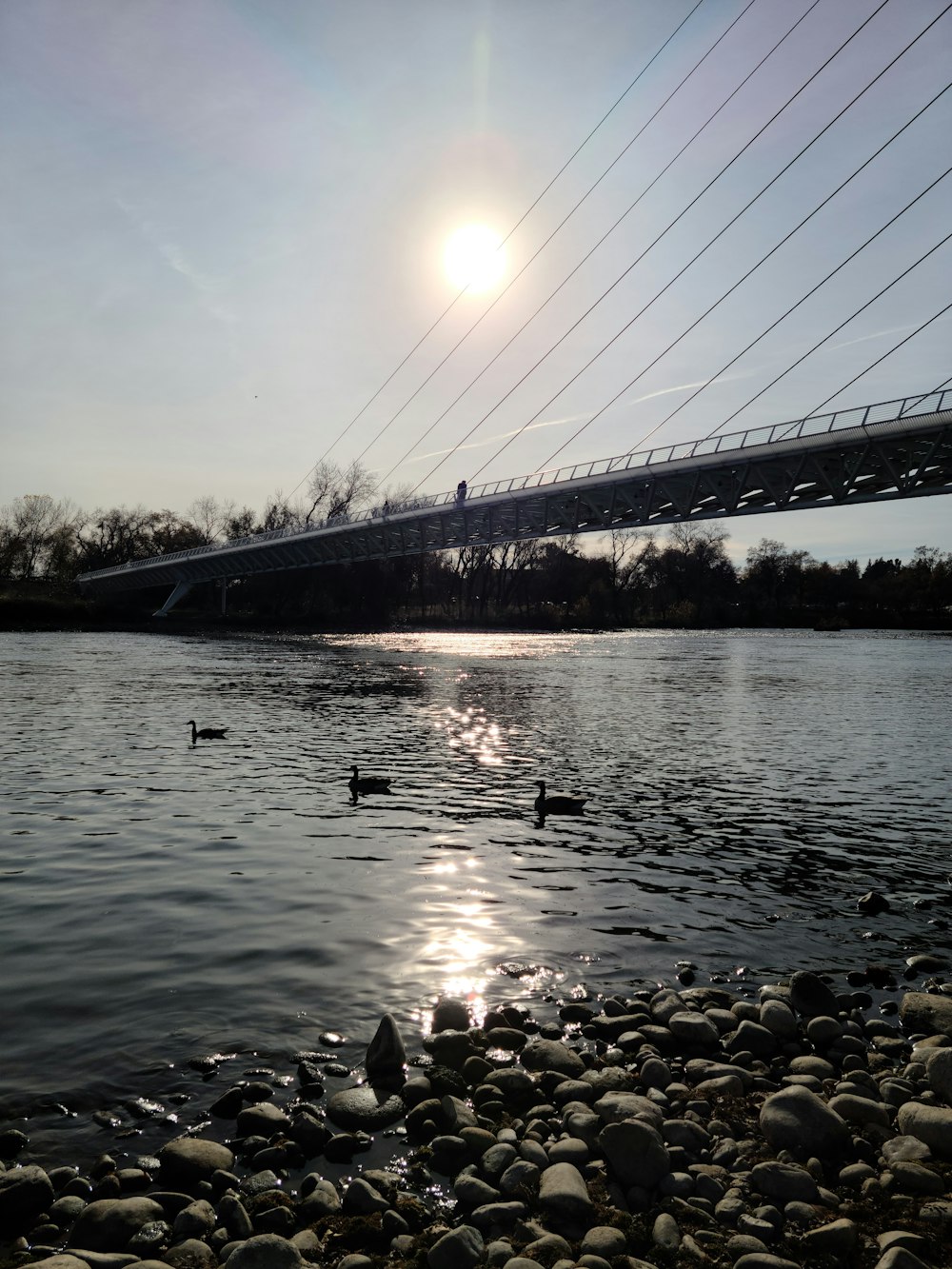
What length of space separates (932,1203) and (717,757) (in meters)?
16.2

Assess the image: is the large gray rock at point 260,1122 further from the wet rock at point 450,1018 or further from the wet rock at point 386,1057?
the wet rock at point 450,1018

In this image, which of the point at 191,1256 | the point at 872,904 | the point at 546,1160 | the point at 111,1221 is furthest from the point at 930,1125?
the point at 872,904

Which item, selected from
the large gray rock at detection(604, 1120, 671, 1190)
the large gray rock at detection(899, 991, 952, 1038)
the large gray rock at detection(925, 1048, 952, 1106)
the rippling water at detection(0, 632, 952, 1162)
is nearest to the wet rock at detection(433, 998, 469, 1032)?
the rippling water at detection(0, 632, 952, 1162)

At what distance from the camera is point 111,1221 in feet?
13.8

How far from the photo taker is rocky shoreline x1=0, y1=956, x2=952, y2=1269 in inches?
163

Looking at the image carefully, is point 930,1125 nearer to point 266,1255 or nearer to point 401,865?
point 266,1255

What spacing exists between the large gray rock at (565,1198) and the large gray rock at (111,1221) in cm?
192

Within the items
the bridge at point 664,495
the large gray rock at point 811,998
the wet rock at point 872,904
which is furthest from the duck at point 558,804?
the bridge at point 664,495

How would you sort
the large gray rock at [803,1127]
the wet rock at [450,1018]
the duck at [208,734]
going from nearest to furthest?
1. the large gray rock at [803,1127]
2. the wet rock at [450,1018]
3. the duck at [208,734]

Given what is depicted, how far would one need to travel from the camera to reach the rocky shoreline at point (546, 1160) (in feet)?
13.6

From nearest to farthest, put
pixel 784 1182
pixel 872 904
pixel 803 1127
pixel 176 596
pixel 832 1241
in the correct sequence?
pixel 832 1241
pixel 784 1182
pixel 803 1127
pixel 872 904
pixel 176 596

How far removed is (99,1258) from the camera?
154 inches

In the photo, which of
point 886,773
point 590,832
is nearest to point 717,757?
point 886,773

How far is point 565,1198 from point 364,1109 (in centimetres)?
149
